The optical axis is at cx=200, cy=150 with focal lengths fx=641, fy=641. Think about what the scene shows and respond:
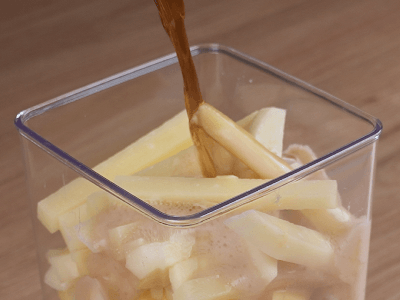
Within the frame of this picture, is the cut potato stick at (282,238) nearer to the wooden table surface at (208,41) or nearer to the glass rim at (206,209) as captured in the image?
the glass rim at (206,209)

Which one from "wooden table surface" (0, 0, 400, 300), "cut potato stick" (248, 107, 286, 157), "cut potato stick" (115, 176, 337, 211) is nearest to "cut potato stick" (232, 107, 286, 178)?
"cut potato stick" (248, 107, 286, 157)

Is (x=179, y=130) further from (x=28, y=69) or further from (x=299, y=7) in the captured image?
(x=299, y=7)

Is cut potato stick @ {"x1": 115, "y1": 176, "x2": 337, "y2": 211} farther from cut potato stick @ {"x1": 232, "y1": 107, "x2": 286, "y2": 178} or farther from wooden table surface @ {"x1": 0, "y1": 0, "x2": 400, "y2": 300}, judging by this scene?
wooden table surface @ {"x1": 0, "y1": 0, "x2": 400, "y2": 300}

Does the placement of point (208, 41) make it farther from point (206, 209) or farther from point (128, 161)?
point (206, 209)

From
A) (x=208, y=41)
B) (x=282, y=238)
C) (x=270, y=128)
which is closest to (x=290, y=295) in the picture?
(x=282, y=238)

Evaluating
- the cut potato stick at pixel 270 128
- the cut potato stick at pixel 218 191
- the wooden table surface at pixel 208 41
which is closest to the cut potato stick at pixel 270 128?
the cut potato stick at pixel 270 128

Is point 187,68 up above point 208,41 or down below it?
above
